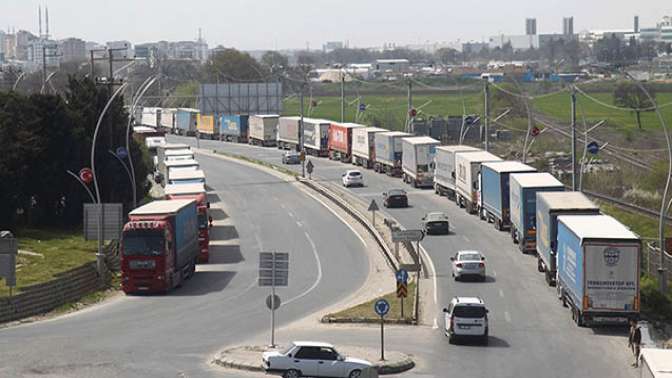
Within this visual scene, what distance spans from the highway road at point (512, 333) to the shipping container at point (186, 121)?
294 feet

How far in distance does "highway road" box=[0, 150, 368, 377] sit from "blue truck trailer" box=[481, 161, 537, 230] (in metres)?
7.18

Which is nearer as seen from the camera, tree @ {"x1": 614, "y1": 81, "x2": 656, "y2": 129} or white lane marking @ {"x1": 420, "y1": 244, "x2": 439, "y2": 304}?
white lane marking @ {"x1": 420, "y1": 244, "x2": 439, "y2": 304}

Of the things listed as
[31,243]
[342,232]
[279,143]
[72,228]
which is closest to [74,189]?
[72,228]

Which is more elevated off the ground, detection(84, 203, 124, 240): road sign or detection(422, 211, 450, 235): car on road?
detection(84, 203, 124, 240): road sign

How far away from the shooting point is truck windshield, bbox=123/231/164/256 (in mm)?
48719

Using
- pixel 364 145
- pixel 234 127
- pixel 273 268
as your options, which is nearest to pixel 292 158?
pixel 364 145

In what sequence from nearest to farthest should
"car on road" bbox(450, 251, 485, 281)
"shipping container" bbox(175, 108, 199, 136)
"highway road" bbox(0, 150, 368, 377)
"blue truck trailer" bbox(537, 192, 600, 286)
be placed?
"highway road" bbox(0, 150, 368, 377)
"blue truck trailer" bbox(537, 192, 600, 286)
"car on road" bbox(450, 251, 485, 281)
"shipping container" bbox(175, 108, 199, 136)

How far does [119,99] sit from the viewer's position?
76062 mm

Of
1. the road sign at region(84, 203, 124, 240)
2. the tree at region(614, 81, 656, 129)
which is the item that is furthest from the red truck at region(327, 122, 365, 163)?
the tree at region(614, 81, 656, 129)

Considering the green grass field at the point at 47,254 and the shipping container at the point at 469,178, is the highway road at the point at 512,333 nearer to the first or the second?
the shipping container at the point at 469,178

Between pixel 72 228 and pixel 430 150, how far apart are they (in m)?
27.3

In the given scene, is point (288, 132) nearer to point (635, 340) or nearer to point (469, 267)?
point (469, 267)

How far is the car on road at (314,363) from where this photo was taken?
32.3 meters

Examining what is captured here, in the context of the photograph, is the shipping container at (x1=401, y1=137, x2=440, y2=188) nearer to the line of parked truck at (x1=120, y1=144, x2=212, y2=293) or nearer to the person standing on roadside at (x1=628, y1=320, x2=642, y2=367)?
the line of parked truck at (x1=120, y1=144, x2=212, y2=293)
